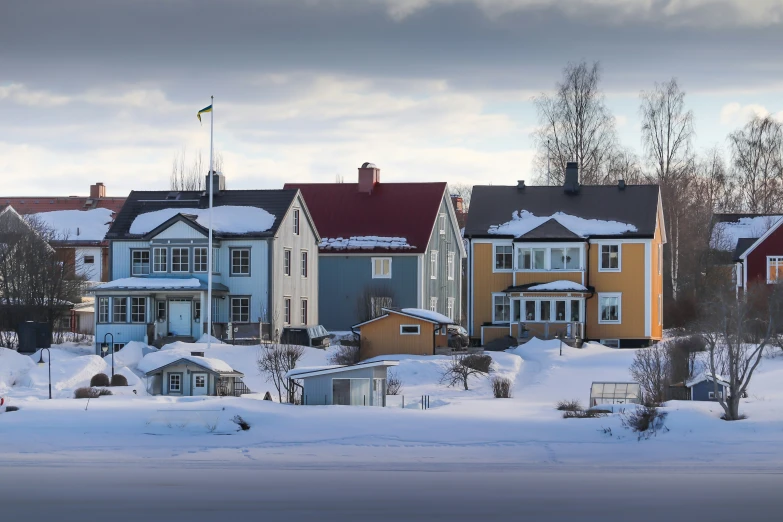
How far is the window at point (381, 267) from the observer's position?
58594 mm

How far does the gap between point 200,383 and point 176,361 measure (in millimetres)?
995

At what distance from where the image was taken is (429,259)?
5997 cm

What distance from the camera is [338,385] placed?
109 ft

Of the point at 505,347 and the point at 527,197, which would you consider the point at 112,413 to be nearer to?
the point at 505,347

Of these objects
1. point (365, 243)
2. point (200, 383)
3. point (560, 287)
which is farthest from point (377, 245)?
point (200, 383)

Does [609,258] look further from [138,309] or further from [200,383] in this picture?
[200,383]

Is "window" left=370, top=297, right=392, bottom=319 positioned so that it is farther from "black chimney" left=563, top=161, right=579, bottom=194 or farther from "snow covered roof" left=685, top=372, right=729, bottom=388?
"snow covered roof" left=685, top=372, right=729, bottom=388

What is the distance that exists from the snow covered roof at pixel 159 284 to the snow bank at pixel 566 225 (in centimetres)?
1324

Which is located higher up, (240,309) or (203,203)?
(203,203)

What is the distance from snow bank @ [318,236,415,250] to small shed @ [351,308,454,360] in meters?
10.8

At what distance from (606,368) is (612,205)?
1394 centimetres

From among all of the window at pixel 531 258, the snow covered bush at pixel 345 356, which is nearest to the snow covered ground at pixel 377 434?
the snow covered bush at pixel 345 356

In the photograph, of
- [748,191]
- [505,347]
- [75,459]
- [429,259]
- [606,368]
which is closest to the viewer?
[75,459]

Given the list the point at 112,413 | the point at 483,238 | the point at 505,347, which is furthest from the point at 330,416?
the point at 483,238
